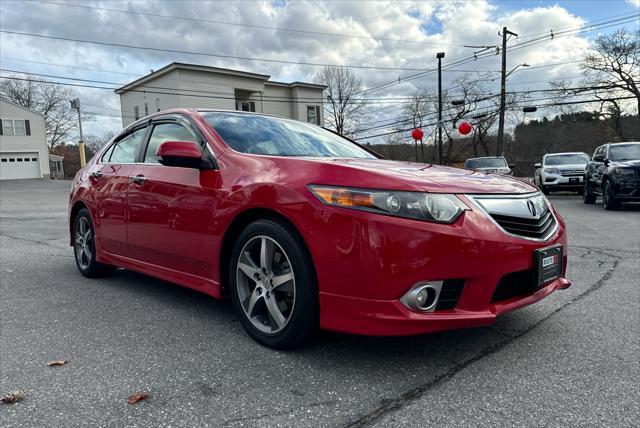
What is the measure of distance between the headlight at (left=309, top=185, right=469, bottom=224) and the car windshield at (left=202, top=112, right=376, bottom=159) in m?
0.97

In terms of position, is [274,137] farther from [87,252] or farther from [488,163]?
[488,163]

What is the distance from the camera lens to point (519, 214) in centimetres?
260

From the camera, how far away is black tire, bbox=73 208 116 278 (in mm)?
4613

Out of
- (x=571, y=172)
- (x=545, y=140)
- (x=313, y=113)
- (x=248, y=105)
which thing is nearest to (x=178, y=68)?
(x=248, y=105)

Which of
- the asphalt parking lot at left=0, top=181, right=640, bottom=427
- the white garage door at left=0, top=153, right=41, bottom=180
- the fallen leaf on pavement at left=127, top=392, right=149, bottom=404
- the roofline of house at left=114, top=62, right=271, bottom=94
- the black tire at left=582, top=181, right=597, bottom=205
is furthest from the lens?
the white garage door at left=0, top=153, right=41, bottom=180

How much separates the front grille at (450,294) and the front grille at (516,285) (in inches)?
9.1

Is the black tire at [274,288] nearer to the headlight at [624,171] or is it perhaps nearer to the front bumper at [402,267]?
the front bumper at [402,267]

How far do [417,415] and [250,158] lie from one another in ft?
5.83

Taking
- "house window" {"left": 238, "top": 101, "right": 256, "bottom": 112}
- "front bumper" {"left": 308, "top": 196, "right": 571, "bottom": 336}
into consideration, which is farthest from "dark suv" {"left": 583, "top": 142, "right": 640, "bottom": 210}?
"house window" {"left": 238, "top": 101, "right": 256, "bottom": 112}

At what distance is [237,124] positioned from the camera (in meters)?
3.56

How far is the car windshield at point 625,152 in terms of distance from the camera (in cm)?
1098

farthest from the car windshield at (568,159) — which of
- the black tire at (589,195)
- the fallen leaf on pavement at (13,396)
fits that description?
the fallen leaf on pavement at (13,396)

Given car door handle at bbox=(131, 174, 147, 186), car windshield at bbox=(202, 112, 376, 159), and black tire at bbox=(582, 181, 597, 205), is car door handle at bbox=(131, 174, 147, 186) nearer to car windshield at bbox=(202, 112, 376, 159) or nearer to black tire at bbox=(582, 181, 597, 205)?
car windshield at bbox=(202, 112, 376, 159)

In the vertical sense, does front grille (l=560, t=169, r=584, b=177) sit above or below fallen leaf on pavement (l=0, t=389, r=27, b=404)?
above
